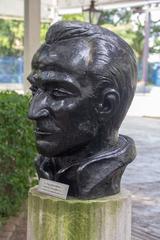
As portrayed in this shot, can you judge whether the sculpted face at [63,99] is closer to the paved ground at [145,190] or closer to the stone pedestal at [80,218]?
the stone pedestal at [80,218]

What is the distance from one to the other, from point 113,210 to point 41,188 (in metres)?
0.47

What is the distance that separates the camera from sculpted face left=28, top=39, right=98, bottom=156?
289cm

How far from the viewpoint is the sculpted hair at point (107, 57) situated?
2912 mm

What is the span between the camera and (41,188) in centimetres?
310

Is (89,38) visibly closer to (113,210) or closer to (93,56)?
(93,56)

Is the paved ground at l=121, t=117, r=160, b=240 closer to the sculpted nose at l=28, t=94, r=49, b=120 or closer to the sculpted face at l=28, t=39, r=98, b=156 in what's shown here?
the sculpted face at l=28, t=39, r=98, b=156

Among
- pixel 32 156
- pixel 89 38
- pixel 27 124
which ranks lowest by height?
pixel 32 156

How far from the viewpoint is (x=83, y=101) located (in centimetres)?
290

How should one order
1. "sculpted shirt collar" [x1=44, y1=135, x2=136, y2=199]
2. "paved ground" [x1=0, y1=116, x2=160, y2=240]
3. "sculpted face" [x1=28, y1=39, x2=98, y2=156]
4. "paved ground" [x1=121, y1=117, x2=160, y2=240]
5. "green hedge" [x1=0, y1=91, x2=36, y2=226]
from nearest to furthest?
"sculpted face" [x1=28, y1=39, x2=98, y2=156], "sculpted shirt collar" [x1=44, y1=135, x2=136, y2=199], "green hedge" [x1=0, y1=91, x2=36, y2=226], "paved ground" [x1=0, y1=116, x2=160, y2=240], "paved ground" [x1=121, y1=117, x2=160, y2=240]

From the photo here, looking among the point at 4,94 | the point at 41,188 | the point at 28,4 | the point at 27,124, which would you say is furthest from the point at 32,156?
the point at 28,4

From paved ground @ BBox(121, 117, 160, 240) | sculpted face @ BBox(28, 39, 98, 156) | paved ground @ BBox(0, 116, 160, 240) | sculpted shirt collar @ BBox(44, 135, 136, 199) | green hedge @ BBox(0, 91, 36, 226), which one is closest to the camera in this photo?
sculpted face @ BBox(28, 39, 98, 156)

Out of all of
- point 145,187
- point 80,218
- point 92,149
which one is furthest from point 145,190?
point 80,218

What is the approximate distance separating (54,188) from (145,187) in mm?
4946

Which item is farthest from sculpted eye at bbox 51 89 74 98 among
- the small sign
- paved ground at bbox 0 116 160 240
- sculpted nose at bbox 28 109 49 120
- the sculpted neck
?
paved ground at bbox 0 116 160 240
